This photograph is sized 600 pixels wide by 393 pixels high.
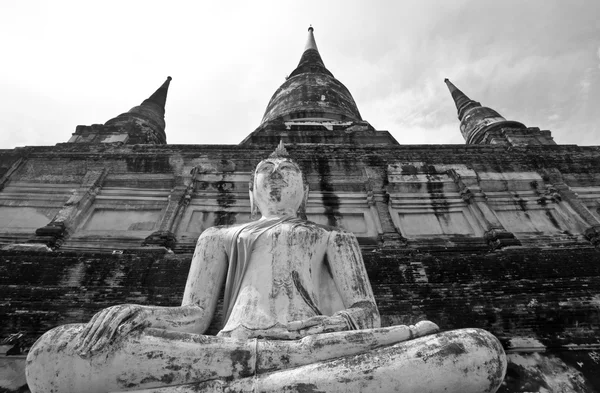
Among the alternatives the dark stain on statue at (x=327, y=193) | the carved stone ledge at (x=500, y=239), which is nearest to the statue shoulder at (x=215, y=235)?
the dark stain on statue at (x=327, y=193)

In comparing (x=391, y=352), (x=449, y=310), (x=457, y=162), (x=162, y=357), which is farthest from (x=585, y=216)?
(x=162, y=357)

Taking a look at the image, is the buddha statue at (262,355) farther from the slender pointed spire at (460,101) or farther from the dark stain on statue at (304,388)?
the slender pointed spire at (460,101)

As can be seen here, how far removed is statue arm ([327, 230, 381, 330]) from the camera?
10.3 feet

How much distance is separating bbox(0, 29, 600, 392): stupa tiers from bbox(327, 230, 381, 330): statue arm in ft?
5.34

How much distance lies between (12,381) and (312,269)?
11.6ft

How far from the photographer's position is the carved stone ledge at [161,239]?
6754mm

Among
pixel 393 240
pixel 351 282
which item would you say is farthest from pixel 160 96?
pixel 351 282

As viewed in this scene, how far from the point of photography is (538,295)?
17.1ft

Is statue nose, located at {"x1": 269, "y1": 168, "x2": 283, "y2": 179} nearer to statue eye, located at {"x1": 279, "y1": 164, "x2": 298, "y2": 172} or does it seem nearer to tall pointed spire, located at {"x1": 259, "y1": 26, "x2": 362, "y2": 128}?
statue eye, located at {"x1": 279, "y1": 164, "x2": 298, "y2": 172}

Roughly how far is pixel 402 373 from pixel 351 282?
4.63ft

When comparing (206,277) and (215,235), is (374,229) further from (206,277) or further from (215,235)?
(206,277)

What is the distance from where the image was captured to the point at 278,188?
4.42m

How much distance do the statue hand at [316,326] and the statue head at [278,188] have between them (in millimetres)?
1621

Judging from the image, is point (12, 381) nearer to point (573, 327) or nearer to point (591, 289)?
point (573, 327)
